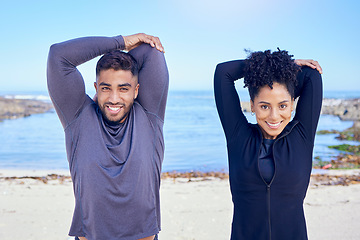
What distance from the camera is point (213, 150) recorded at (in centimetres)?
1240

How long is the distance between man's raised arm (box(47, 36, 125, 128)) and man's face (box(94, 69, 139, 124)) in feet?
0.55

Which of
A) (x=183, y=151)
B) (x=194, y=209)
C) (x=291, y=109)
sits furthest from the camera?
(x=183, y=151)

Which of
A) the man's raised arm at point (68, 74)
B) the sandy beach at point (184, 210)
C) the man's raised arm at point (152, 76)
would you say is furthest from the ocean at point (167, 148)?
the man's raised arm at point (68, 74)

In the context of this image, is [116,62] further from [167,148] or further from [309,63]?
[167,148]

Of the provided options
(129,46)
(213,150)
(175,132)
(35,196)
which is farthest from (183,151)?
(129,46)

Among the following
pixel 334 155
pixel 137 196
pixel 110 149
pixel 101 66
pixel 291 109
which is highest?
pixel 101 66

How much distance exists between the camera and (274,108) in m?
2.48

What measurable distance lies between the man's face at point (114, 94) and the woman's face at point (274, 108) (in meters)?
0.93

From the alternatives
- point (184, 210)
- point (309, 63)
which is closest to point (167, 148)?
point (184, 210)

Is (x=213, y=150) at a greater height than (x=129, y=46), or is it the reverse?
(x=129, y=46)

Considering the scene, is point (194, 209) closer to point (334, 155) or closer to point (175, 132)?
point (334, 155)

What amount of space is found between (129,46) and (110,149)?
2.72 ft

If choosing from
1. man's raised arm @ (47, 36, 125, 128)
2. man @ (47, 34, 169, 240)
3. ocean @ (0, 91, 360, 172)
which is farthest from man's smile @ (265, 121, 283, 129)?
ocean @ (0, 91, 360, 172)

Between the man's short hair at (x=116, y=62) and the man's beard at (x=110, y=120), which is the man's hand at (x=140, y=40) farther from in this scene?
the man's beard at (x=110, y=120)
